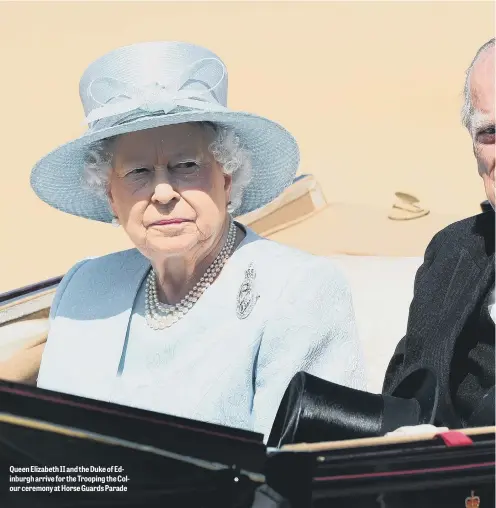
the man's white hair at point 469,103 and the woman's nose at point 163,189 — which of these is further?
the man's white hair at point 469,103

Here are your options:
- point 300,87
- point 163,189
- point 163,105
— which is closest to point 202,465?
point 163,189

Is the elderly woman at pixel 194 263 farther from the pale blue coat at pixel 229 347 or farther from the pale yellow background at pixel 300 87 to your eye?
the pale yellow background at pixel 300 87

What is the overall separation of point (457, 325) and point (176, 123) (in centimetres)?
84

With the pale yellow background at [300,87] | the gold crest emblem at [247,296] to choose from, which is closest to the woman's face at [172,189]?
the gold crest emblem at [247,296]

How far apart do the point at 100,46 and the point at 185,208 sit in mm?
7483

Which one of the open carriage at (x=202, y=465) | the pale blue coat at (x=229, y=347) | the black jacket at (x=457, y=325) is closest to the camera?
the open carriage at (x=202, y=465)

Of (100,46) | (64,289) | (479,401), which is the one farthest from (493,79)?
(100,46)

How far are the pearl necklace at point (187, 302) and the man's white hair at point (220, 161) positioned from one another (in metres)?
0.10

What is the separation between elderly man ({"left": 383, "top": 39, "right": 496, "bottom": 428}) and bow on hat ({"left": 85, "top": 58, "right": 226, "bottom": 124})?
2.04ft

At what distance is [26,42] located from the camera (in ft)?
32.7

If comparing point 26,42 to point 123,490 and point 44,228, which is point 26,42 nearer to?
point 44,228

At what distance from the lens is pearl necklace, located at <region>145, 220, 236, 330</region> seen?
2.81 m

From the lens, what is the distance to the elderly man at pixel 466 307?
271 cm

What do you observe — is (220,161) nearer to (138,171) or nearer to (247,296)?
(138,171)
